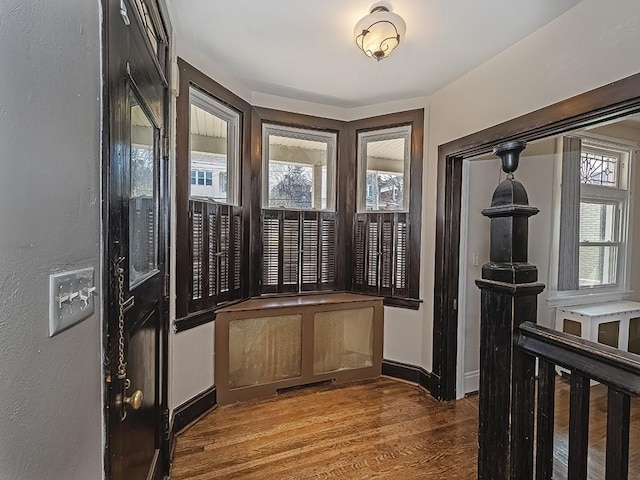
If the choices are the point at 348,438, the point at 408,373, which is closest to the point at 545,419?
the point at 348,438

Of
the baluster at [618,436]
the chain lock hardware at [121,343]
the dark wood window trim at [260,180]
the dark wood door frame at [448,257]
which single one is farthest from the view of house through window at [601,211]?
the chain lock hardware at [121,343]

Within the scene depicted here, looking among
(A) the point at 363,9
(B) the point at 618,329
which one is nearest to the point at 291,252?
(A) the point at 363,9

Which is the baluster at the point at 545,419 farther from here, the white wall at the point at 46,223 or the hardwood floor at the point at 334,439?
the white wall at the point at 46,223

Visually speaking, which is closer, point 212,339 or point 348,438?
point 348,438

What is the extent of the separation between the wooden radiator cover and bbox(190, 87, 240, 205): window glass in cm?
93

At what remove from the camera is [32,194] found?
627 mm

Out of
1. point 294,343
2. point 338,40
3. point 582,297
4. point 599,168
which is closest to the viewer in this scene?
point 338,40

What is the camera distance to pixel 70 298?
2.44ft

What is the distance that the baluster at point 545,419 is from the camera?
1.28 metres

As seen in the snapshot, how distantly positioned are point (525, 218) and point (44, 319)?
1.57 meters

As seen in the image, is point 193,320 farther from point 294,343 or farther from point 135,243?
point 135,243

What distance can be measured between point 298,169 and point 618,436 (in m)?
2.83

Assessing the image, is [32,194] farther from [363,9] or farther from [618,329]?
[618,329]

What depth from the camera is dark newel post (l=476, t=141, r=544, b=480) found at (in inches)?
54.0
